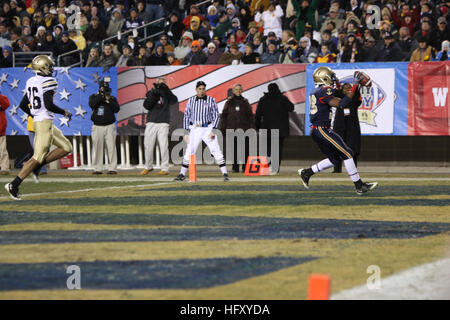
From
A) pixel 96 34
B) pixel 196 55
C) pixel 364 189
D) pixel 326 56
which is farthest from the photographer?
pixel 96 34

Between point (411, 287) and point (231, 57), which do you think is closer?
point (411, 287)

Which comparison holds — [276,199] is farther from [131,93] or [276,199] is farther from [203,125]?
[131,93]

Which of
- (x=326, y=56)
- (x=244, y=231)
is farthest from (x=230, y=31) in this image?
(x=244, y=231)

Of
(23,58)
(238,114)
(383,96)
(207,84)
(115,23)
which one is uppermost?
(115,23)

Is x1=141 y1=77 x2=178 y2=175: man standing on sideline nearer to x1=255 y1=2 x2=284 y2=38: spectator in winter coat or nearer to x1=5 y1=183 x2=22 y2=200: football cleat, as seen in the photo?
x1=255 y1=2 x2=284 y2=38: spectator in winter coat

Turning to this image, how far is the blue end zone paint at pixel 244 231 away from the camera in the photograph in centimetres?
809

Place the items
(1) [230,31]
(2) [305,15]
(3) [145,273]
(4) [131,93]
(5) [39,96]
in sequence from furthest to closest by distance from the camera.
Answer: (1) [230,31] → (2) [305,15] → (4) [131,93] → (5) [39,96] → (3) [145,273]

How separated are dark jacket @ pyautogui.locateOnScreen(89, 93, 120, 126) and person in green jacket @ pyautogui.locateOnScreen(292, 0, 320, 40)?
211 inches

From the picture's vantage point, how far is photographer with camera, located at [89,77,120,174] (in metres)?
18.4

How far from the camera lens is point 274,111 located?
18.5m

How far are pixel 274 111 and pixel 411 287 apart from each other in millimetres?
13003

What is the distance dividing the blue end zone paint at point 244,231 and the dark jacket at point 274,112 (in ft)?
29.6

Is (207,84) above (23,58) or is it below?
below

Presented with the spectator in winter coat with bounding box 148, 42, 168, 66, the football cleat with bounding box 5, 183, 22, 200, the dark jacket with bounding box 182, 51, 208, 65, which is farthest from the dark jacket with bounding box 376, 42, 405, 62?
the football cleat with bounding box 5, 183, 22, 200
